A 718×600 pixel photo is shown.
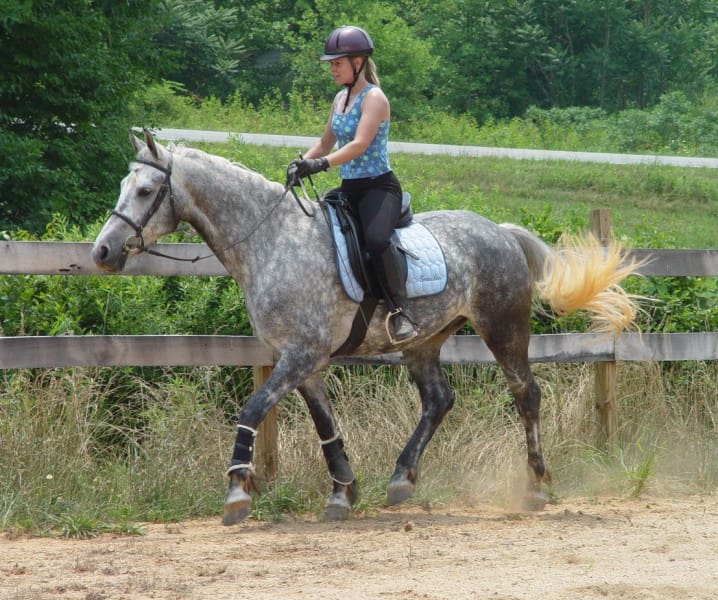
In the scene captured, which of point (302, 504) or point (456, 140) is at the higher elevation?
point (456, 140)

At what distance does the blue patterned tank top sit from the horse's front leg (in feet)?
4.38

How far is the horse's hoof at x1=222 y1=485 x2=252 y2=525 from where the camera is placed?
236 inches

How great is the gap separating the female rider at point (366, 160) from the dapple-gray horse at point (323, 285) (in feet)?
0.75

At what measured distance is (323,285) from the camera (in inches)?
253

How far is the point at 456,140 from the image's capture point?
2792cm

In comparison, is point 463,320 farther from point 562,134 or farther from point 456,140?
point 562,134

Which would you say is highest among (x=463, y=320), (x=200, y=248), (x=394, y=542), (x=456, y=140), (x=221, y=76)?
(x=221, y=76)

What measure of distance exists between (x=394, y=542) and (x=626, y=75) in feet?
110

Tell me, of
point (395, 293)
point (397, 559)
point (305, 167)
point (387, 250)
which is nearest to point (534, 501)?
point (395, 293)

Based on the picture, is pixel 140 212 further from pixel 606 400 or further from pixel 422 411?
pixel 606 400

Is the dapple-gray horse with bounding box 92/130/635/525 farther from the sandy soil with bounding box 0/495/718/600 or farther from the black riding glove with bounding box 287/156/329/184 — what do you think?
the sandy soil with bounding box 0/495/718/600

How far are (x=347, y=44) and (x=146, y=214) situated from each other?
1590mm

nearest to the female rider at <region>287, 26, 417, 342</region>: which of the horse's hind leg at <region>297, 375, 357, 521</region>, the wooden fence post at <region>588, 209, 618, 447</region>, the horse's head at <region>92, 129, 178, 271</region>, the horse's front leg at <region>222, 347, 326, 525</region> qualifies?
the horse's hind leg at <region>297, 375, 357, 521</region>

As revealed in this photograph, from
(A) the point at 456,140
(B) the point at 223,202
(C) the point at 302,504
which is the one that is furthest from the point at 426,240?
(A) the point at 456,140
